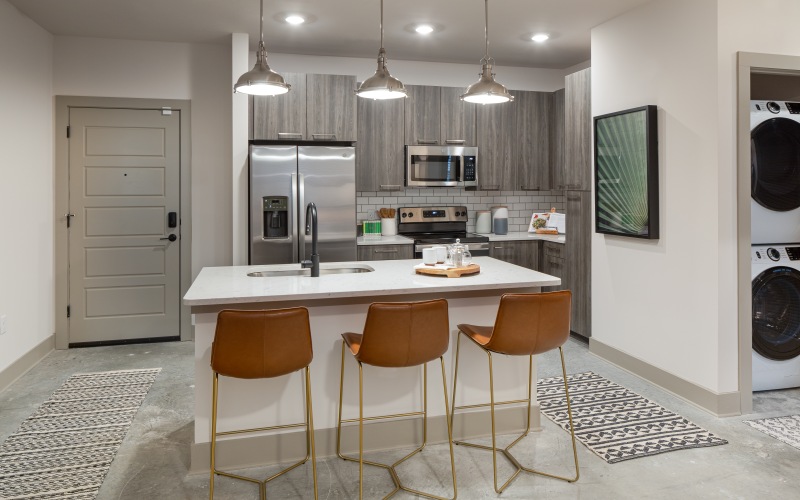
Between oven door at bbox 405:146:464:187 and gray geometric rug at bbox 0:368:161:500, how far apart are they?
290 cm

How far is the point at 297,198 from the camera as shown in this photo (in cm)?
473

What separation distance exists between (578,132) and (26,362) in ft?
15.8

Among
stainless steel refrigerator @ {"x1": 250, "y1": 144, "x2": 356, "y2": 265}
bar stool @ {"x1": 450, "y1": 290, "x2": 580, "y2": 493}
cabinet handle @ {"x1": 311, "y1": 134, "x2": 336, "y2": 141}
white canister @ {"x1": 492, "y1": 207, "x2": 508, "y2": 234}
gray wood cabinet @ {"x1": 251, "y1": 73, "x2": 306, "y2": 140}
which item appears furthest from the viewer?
white canister @ {"x1": 492, "y1": 207, "x2": 508, "y2": 234}

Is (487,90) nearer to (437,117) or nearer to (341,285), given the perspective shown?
(341,285)

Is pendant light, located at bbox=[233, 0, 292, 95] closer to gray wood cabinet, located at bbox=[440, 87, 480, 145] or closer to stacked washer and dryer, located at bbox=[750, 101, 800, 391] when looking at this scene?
gray wood cabinet, located at bbox=[440, 87, 480, 145]

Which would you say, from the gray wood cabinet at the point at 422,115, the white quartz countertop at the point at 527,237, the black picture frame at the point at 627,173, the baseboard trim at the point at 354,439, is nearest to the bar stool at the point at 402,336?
the baseboard trim at the point at 354,439

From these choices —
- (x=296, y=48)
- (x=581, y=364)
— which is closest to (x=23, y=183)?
(x=296, y=48)

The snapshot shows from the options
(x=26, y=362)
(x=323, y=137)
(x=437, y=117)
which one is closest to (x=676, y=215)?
(x=437, y=117)

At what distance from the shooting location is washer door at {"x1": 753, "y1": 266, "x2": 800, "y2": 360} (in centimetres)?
366

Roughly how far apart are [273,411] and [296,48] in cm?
362

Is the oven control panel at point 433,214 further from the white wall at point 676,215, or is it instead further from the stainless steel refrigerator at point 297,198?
the white wall at point 676,215

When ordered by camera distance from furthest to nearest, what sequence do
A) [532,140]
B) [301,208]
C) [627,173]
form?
[532,140]
[301,208]
[627,173]

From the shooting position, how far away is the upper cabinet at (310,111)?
4938mm

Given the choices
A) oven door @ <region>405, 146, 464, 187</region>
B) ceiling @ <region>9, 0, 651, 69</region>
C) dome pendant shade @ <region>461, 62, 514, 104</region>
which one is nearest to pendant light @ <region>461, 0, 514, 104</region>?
dome pendant shade @ <region>461, 62, 514, 104</region>
